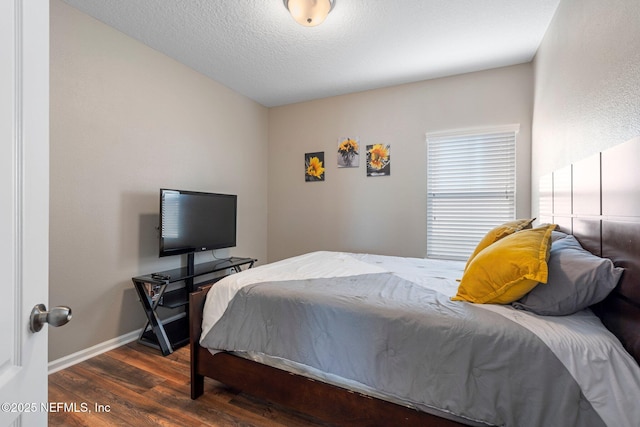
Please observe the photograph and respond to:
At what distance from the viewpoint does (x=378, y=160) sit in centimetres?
361

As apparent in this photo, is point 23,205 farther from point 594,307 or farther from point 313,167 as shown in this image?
point 313,167

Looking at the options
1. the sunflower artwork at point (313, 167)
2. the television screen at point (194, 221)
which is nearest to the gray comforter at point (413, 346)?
the television screen at point (194, 221)

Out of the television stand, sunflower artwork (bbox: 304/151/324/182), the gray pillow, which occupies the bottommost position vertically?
the television stand

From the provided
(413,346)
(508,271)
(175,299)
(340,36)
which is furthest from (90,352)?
(340,36)

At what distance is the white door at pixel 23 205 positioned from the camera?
22.4 inches

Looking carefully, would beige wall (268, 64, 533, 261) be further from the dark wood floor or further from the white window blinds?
the dark wood floor

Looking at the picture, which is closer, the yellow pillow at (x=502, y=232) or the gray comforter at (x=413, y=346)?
the gray comforter at (x=413, y=346)

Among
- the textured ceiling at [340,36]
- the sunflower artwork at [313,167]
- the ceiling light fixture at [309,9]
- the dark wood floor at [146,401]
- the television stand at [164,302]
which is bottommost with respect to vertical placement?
the dark wood floor at [146,401]

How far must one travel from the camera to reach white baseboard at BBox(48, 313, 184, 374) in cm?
208

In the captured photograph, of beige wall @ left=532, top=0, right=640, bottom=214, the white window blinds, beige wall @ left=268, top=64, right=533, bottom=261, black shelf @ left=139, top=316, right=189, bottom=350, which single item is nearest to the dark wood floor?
black shelf @ left=139, top=316, right=189, bottom=350

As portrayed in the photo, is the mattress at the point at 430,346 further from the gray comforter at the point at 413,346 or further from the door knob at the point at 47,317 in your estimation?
the door knob at the point at 47,317

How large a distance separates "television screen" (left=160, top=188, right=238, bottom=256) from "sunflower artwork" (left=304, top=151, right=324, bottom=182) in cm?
114

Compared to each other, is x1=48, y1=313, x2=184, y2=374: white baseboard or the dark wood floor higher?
x1=48, y1=313, x2=184, y2=374: white baseboard

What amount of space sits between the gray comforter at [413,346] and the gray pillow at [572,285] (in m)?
0.21
